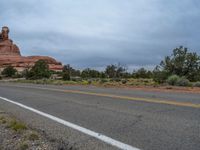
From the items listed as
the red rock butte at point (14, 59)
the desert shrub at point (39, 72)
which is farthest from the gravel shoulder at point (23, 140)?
the red rock butte at point (14, 59)

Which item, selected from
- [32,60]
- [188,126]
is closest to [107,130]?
[188,126]

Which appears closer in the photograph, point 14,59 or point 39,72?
point 39,72

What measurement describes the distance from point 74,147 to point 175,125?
8.01ft

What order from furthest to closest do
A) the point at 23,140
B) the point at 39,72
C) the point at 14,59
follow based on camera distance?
the point at 14,59 < the point at 39,72 < the point at 23,140

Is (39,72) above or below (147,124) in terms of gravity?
above

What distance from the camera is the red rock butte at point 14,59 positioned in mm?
169375

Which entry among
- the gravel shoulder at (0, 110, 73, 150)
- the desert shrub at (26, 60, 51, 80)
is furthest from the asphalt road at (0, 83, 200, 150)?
the desert shrub at (26, 60, 51, 80)

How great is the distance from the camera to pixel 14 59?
180m

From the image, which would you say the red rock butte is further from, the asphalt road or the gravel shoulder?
the gravel shoulder

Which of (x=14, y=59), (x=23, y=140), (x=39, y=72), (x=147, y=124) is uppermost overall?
(x=14, y=59)

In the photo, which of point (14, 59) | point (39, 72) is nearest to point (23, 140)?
point (39, 72)

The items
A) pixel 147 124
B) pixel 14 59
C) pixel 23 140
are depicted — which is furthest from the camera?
pixel 14 59

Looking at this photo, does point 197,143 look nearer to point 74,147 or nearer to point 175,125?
point 175,125

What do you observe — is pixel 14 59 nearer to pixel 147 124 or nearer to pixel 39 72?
pixel 39 72
